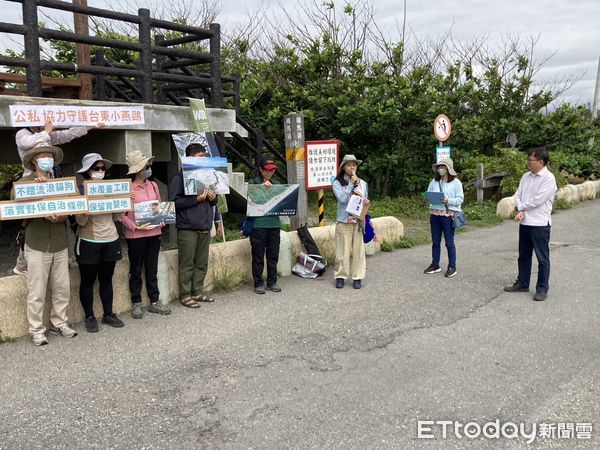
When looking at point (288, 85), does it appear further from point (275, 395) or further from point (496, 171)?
point (275, 395)

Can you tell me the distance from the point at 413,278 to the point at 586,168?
13256mm

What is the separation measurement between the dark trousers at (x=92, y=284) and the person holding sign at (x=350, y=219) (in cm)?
270

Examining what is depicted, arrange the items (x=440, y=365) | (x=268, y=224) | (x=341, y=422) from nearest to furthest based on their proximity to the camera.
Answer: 1. (x=341, y=422)
2. (x=440, y=365)
3. (x=268, y=224)

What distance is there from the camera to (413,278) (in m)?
7.32

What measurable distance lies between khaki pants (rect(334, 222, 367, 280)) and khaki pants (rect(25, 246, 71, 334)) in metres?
3.15

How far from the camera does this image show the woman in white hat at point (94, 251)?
16.8ft

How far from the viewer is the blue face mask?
15.9 ft

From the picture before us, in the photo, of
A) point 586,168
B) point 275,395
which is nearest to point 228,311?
point 275,395

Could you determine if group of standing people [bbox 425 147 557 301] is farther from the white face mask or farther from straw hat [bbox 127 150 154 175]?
the white face mask

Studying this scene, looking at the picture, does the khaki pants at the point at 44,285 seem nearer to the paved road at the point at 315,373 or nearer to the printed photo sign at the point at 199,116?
the paved road at the point at 315,373

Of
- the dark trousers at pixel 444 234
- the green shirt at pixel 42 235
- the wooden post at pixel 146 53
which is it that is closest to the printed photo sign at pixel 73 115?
the wooden post at pixel 146 53

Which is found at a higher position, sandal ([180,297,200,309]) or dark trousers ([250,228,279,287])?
dark trousers ([250,228,279,287])

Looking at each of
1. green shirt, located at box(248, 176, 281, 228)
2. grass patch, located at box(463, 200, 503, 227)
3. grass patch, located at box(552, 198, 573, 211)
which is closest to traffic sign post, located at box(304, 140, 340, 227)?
green shirt, located at box(248, 176, 281, 228)

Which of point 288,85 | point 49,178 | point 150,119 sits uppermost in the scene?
point 288,85
